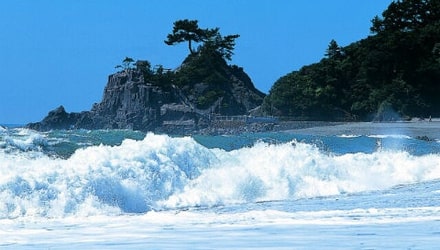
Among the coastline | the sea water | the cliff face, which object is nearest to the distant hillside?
the coastline

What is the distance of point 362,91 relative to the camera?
221ft

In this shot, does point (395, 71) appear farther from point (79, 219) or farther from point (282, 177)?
point (79, 219)

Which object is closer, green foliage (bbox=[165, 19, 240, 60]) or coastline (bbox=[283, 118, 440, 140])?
coastline (bbox=[283, 118, 440, 140])

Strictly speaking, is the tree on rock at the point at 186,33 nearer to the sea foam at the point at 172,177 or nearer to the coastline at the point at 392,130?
the coastline at the point at 392,130

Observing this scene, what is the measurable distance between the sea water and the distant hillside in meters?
45.5

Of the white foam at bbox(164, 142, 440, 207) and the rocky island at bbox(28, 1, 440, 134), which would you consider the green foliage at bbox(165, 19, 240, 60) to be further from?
the white foam at bbox(164, 142, 440, 207)

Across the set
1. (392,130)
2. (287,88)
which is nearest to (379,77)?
(287,88)

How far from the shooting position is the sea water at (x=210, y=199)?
6.77 metres

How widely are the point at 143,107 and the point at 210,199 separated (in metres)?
68.3

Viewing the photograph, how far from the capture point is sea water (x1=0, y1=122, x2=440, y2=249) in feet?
22.2

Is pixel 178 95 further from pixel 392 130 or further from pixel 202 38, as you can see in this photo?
pixel 392 130

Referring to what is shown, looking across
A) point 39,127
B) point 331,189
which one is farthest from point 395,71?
point 331,189

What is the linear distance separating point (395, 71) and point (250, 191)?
2162 inches

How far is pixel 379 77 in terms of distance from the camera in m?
65.5
